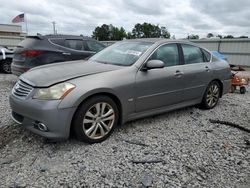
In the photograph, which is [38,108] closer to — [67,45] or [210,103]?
[210,103]

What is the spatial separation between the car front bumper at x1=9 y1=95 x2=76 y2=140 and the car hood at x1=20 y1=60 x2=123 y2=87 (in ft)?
0.89

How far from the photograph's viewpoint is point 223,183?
268cm

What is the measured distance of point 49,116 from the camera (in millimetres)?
2998

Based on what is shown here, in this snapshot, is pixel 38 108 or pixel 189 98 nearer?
pixel 38 108

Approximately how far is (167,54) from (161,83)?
2.09 feet

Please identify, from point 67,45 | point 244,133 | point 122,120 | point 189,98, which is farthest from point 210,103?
point 67,45

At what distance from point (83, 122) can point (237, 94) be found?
5507 millimetres

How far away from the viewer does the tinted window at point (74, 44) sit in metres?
7.07

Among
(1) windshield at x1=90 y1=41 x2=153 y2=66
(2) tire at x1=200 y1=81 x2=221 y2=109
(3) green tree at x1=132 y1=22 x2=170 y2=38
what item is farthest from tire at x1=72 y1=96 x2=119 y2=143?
(3) green tree at x1=132 y1=22 x2=170 y2=38

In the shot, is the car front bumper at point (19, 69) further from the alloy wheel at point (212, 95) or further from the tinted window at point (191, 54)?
the alloy wheel at point (212, 95)

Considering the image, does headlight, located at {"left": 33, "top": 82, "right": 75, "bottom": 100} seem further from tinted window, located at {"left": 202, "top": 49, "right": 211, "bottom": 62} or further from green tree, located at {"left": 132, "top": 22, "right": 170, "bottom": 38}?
green tree, located at {"left": 132, "top": 22, "right": 170, "bottom": 38}

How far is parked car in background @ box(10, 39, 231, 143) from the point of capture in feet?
10.1

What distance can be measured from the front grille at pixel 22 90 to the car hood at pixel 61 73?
6 cm

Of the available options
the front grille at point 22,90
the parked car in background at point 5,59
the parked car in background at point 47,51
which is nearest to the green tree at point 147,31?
the parked car in background at point 5,59
